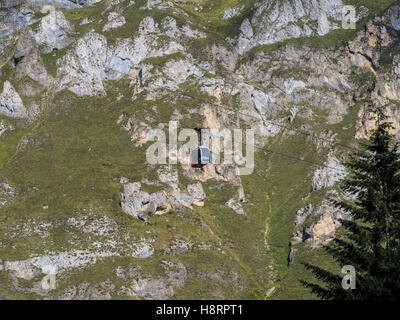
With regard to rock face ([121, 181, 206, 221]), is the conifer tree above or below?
below

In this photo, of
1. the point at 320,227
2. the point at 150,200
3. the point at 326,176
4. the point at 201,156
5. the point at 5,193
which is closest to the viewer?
the point at 201,156

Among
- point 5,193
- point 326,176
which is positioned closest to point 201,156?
point 5,193

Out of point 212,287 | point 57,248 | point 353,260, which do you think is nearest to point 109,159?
point 57,248

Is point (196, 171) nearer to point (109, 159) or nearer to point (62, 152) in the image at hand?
point (109, 159)

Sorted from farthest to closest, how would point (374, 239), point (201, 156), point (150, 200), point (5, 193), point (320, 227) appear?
1. point (320, 227)
2. point (150, 200)
3. point (5, 193)
4. point (201, 156)
5. point (374, 239)

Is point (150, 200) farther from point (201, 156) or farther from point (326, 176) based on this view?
point (326, 176)

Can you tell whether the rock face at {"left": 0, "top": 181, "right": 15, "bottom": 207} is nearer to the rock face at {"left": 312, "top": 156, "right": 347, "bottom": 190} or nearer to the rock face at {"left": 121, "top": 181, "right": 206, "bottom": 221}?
the rock face at {"left": 121, "top": 181, "right": 206, "bottom": 221}

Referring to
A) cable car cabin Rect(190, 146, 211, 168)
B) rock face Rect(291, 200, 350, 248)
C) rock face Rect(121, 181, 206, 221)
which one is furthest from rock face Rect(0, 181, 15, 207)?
rock face Rect(291, 200, 350, 248)

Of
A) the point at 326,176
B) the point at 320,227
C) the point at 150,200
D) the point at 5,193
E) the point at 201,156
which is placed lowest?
the point at 320,227

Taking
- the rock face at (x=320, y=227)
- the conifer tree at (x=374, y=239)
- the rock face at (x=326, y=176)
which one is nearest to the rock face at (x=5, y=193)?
the rock face at (x=320, y=227)

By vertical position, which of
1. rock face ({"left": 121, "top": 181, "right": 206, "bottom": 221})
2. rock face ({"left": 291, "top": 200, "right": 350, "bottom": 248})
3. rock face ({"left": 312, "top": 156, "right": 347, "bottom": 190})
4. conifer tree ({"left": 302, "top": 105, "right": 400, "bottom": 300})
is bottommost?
conifer tree ({"left": 302, "top": 105, "right": 400, "bottom": 300})

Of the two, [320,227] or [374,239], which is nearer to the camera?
[374,239]
